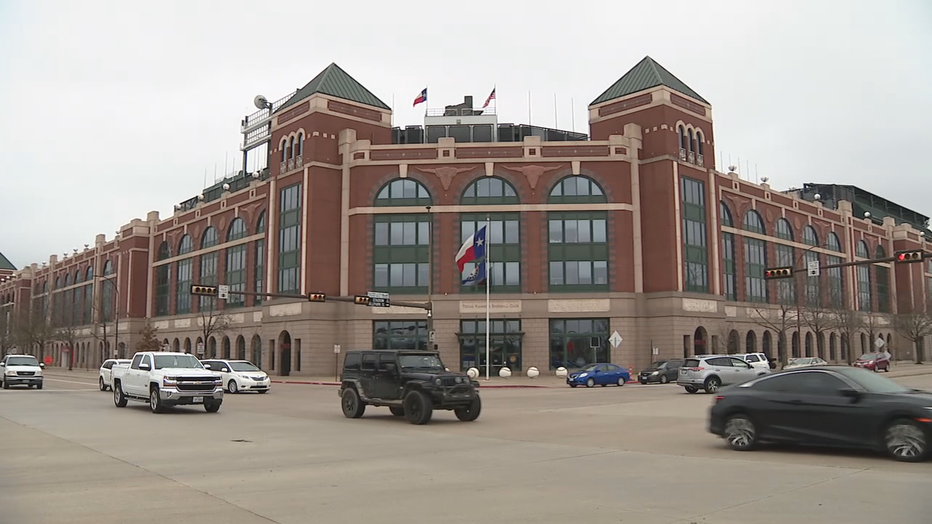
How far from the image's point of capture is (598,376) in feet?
141

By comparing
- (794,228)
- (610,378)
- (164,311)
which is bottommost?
(610,378)

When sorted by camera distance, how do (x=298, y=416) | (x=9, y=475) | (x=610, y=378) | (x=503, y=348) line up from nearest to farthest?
(x=9, y=475)
(x=298, y=416)
(x=610, y=378)
(x=503, y=348)

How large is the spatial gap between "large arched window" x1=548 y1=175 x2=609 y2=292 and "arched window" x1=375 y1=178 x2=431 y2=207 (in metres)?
9.46

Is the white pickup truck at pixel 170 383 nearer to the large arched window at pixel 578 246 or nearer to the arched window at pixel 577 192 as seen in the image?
the large arched window at pixel 578 246

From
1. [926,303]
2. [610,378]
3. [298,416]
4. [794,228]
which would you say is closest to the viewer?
[298,416]

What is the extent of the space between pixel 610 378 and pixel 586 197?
18.1m

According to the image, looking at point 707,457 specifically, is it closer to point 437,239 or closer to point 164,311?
point 437,239

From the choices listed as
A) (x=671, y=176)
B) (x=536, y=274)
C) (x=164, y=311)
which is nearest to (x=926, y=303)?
(x=671, y=176)

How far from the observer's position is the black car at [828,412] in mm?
12047

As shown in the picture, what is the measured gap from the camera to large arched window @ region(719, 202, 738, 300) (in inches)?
2520

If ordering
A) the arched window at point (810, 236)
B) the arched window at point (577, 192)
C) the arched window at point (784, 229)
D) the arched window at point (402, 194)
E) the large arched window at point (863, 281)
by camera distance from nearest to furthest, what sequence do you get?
the arched window at point (577, 192) → the arched window at point (402, 194) → the arched window at point (784, 229) → the arched window at point (810, 236) → the large arched window at point (863, 281)

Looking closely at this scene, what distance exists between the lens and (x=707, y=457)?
1320 cm

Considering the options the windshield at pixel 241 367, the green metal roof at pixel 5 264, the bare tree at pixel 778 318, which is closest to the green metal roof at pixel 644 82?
the bare tree at pixel 778 318

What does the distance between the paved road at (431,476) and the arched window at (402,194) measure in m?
38.9
